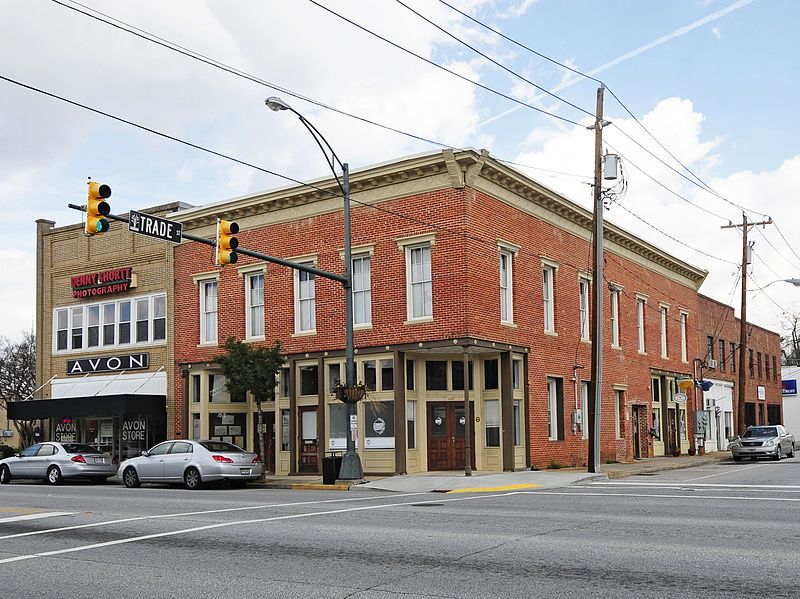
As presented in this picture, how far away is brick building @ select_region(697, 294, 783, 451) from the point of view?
47281mm

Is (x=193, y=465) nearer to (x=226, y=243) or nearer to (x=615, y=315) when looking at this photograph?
(x=226, y=243)

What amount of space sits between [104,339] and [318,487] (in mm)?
14588

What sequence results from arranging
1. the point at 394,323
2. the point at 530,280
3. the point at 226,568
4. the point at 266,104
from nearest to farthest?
the point at 226,568 < the point at 266,104 < the point at 394,323 < the point at 530,280

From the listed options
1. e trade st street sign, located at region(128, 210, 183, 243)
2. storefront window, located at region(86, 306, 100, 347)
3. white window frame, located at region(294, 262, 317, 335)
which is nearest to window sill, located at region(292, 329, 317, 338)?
white window frame, located at region(294, 262, 317, 335)

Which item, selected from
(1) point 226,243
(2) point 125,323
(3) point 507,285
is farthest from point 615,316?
(1) point 226,243

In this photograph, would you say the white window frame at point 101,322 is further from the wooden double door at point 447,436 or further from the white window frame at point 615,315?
the white window frame at point 615,315

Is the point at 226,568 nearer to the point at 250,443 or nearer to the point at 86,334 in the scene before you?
the point at 250,443

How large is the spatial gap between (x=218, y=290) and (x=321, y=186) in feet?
18.8

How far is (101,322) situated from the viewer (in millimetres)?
35062

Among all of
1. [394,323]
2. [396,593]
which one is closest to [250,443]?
[394,323]

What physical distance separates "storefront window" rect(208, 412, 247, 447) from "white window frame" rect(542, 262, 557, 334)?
35.1ft

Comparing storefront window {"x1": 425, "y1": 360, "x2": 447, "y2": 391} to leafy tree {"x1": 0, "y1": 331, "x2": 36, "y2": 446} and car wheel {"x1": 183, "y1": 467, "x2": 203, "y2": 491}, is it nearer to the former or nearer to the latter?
car wheel {"x1": 183, "y1": 467, "x2": 203, "y2": 491}

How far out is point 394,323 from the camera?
2709 cm

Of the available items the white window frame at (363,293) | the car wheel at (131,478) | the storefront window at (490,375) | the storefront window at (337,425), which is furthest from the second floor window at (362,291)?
the car wheel at (131,478)
